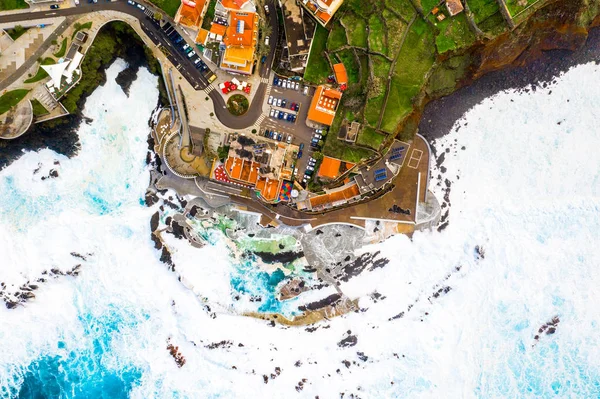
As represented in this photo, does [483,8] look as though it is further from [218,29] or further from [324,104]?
[218,29]

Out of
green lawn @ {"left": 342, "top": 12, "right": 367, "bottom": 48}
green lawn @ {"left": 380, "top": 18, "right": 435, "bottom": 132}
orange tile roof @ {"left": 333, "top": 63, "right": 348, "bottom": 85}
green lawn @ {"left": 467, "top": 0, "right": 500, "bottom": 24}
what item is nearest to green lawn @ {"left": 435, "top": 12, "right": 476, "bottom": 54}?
green lawn @ {"left": 380, "top": 18, "right": 435, "bottom": 132}

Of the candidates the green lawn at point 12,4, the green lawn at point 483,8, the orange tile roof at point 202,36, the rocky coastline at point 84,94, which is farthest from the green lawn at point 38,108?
the green lawn at point 483,8

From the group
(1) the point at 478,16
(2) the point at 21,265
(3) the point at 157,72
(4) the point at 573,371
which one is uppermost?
(1) the point at 478,16

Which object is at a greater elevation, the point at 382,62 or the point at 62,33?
the point at 382,62

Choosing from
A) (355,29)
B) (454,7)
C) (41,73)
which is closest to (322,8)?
(355,29)

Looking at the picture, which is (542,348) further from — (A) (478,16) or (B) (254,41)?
(B) (254,41)

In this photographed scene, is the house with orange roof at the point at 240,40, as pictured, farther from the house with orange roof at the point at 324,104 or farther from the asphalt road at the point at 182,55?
the house with orange roof at the point at 324,104

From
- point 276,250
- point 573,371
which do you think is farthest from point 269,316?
point 573,371
